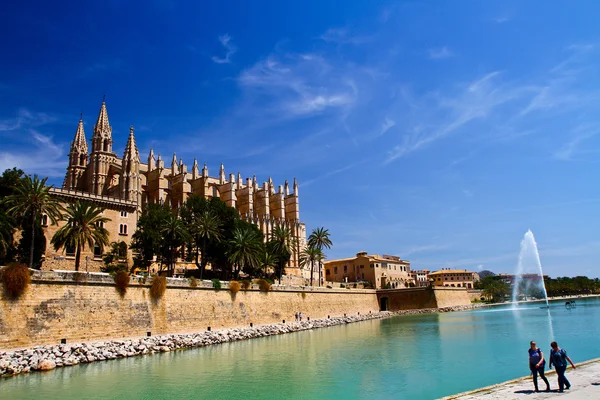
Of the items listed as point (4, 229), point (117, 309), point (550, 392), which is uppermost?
point (4, 229)

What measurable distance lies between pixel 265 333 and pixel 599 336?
2166cm

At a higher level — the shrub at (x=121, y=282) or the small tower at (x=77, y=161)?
the small tower at (x=77, y=161)

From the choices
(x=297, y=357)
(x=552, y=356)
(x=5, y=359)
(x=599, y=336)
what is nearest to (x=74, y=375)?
(x=5, y=359)

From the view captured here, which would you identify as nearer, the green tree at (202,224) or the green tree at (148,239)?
the green tree at (148,239)

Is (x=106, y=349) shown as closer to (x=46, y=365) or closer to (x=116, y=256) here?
(x=46, y=365)

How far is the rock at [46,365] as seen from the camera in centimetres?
2092

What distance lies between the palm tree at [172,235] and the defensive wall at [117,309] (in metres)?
8.39

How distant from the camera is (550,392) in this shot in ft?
38.0

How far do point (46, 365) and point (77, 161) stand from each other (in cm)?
5420

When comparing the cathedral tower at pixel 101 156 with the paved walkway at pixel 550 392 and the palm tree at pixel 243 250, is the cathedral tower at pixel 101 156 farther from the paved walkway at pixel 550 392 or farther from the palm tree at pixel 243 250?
the paved walkway at pixel 550 392

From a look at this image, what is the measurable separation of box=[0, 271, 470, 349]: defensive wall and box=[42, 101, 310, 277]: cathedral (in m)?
14.5

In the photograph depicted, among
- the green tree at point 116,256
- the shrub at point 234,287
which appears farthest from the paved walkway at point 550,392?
the green tree at point 116,256

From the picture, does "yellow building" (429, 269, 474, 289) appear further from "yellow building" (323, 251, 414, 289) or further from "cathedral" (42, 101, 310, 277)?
"cathedral" (42, 101, 310, 277)

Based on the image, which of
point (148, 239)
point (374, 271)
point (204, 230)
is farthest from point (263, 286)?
point (374, 271)
